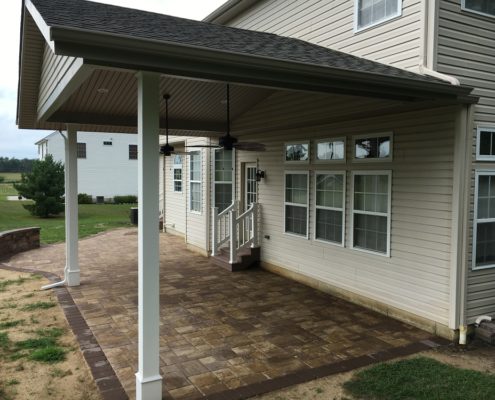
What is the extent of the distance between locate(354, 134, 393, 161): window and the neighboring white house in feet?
85.2

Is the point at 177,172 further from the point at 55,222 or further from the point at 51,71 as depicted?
the point at 51,71

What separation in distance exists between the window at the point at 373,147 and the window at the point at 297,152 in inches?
51.3

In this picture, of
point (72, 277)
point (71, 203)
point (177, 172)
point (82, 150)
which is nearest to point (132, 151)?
point (82, 150)

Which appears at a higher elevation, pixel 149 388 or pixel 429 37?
pixel 429 37

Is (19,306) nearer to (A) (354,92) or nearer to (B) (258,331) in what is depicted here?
(B) (258,331)

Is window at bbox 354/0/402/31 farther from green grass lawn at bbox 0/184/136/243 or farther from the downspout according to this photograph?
green grass lawn at bbox 0/184/136/243

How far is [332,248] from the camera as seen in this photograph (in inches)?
289

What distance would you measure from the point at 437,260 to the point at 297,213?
124 inches

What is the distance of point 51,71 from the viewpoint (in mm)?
5715

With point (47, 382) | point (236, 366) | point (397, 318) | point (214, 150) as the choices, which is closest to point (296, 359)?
point (236, 366)

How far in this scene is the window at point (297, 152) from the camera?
7.97m

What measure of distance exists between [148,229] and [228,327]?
2470 millimetres

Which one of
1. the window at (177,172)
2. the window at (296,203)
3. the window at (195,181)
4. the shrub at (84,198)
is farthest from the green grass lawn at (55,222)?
the window at (296,203)

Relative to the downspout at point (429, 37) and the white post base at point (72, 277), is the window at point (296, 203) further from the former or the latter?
the white post base at point (72, 277)
